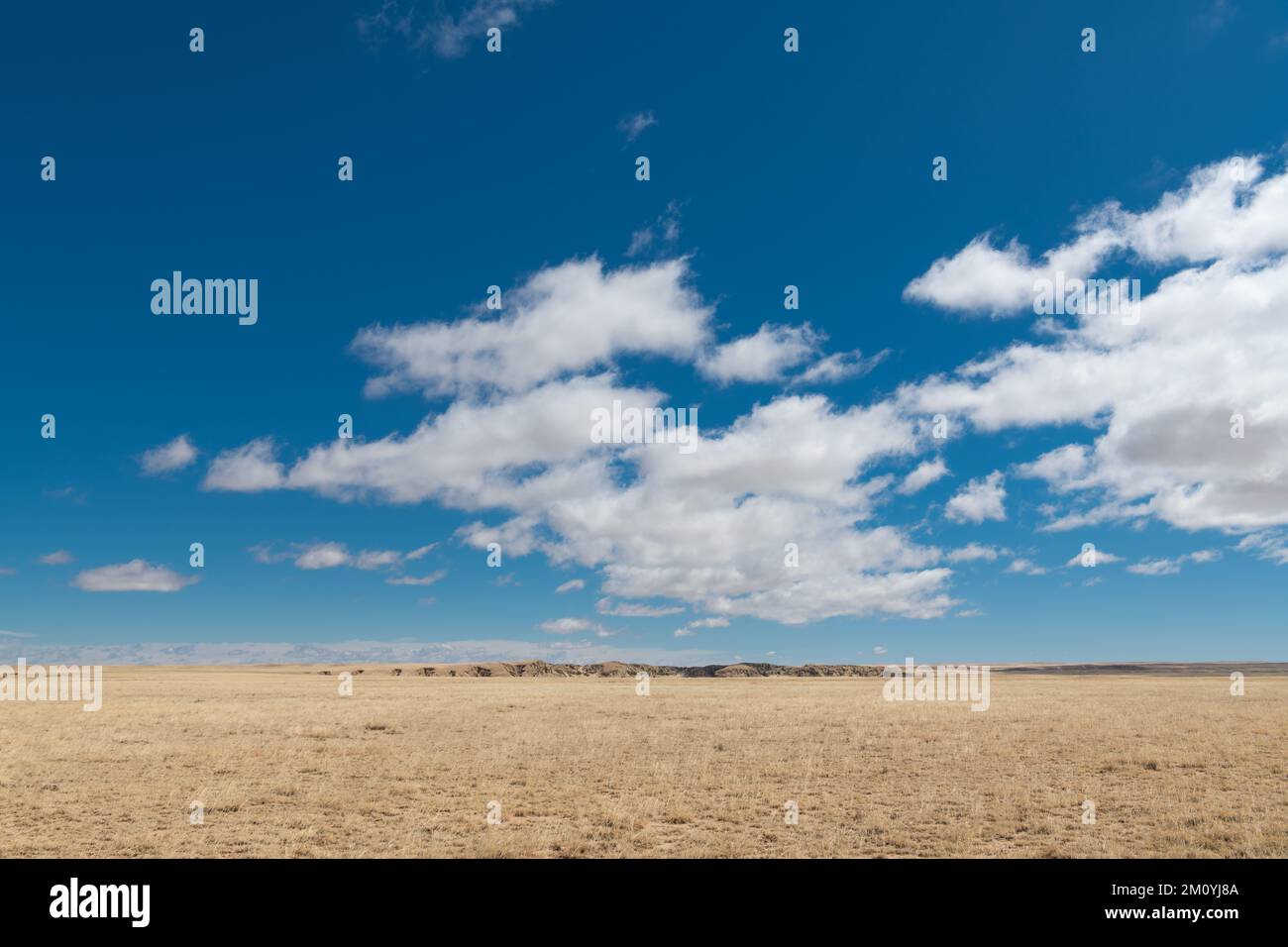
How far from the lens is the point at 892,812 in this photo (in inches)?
783

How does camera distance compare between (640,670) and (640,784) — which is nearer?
(640,784)

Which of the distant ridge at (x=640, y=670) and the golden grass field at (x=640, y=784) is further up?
the golden grass field at (x=640, y=784)

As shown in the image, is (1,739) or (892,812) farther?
(1,739)

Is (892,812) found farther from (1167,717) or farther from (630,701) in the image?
(630,701)

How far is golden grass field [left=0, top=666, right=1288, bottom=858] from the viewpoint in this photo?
678 inches

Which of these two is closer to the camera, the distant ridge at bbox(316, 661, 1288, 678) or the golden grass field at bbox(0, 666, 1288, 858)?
the golden grass field at bbox(0, 666, 1288, 858)

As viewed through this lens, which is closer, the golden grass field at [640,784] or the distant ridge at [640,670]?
the golden grass field at [640,784]

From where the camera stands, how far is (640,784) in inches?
937

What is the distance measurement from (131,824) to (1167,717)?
4387 centimetres

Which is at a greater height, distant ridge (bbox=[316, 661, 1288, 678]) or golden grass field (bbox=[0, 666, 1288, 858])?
golden grass field (bbox=[0, 666, 1288, 858])

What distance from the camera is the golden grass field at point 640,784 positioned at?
17.2 m
